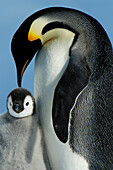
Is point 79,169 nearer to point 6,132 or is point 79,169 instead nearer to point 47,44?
point 6,132

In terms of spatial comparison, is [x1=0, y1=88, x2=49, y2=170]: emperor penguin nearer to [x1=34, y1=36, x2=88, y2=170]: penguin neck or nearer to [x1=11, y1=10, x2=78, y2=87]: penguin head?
[x1=34, y1=36, x2=88, y2=170]: penguin neck

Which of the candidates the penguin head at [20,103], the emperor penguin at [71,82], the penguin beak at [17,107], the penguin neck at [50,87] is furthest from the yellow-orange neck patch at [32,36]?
the penguin beak at [17,107]

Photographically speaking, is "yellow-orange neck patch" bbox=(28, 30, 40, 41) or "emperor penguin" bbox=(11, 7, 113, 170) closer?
"emperor penguin" bbox=(11, 7, 113, 170)

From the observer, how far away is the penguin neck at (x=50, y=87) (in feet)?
13.5

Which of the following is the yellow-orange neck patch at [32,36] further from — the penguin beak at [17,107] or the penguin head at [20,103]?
the penguin beak at [17,107]

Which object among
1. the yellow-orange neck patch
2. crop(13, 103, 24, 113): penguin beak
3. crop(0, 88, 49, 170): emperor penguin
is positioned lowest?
crop(0, 88, 49, 170): emperor penguin

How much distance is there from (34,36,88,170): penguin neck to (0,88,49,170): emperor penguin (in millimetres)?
78

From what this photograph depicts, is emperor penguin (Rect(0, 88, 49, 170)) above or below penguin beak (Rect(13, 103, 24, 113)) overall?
below

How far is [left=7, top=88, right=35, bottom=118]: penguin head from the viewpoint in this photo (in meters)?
4.14

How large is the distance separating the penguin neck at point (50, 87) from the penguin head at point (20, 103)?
13 centimetres

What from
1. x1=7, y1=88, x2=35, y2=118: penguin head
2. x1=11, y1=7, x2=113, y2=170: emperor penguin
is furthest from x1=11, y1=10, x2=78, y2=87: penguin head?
x1=7, y1=88, x2=35, y2=118: penguin head

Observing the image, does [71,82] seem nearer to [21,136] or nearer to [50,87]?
[50,87]

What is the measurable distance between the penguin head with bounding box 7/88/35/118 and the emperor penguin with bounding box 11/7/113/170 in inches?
5.2

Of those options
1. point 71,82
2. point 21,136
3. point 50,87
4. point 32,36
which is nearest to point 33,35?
point 32,36
